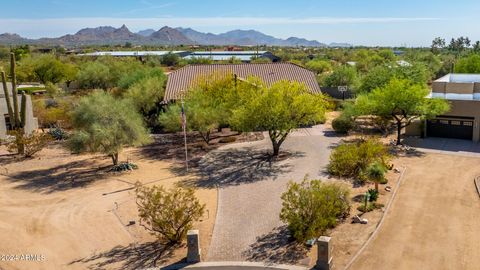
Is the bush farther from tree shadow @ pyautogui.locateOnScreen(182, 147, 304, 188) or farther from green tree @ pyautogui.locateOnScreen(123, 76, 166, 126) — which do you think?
green tree @ pyautogui.locateOnScreen(123, 76, 166, 126)

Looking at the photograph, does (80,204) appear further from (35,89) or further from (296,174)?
(35,89)

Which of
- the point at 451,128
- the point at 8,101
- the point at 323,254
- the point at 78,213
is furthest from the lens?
the point at 8,101

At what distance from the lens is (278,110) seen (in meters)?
27.9

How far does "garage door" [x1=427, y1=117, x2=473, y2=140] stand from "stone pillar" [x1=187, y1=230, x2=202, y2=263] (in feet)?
86.2

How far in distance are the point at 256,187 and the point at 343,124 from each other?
15.2m

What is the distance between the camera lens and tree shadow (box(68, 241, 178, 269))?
16.4 metres

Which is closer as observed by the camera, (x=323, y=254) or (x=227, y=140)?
(x=323, y=254)

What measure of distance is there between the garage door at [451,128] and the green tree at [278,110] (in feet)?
37.7

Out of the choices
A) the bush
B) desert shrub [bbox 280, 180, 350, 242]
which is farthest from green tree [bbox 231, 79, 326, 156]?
desert shrub [bbox 280, 180, 350, 242]

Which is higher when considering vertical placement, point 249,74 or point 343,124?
point 249,74

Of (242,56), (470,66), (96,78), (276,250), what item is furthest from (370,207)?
(242,56)

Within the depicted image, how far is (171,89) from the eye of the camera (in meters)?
43.3

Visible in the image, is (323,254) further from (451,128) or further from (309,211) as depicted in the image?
(451,128)

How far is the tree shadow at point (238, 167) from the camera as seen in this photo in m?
25.8
